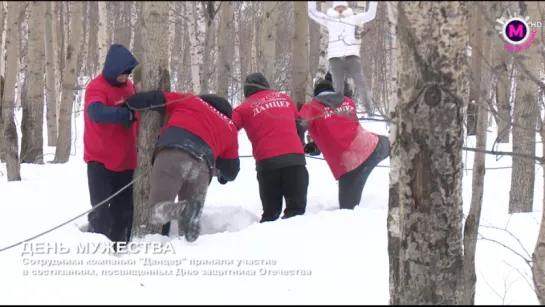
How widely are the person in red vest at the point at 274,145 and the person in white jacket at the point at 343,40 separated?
0.56m

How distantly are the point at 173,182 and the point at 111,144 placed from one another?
0.65 meters

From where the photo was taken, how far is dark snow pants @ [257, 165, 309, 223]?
538cm

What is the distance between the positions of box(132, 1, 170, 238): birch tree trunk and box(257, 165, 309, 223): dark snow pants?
116 centimetres

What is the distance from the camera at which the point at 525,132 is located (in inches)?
264

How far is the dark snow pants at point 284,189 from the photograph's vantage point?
17.6ft

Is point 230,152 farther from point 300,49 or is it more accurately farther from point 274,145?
point 300,49

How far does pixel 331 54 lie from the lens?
4.30 m

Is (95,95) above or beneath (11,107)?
above

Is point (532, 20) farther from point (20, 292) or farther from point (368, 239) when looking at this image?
point (20, 292)

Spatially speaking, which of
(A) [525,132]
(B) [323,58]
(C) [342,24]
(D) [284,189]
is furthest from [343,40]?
(B) [323,58]

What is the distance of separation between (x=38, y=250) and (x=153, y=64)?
1.50 meters

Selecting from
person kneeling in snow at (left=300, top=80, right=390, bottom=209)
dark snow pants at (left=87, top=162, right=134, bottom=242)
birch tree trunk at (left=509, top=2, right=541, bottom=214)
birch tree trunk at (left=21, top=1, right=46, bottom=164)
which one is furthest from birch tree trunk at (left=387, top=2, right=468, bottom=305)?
birch tree trunk at (left=21, top=1, right=46, bottom=164)

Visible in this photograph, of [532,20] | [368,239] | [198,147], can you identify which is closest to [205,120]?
[198,147]

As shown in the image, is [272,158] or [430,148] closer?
[430,148]
